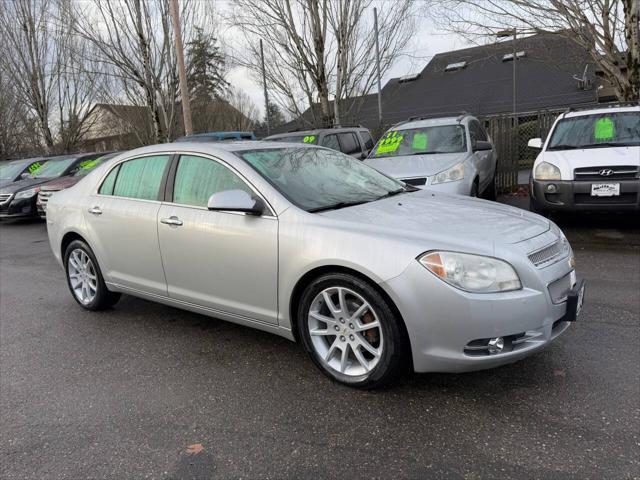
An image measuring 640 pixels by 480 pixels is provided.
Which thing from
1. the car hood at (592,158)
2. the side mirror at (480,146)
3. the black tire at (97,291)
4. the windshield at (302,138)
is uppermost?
the windshield at (302,138)

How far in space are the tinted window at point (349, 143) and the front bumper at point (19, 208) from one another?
746cm

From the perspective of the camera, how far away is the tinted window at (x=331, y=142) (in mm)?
9336

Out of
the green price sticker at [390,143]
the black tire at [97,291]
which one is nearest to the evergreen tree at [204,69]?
the green price sticker at [390,143]

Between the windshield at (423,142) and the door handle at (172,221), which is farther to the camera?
the windshield at (423,142)

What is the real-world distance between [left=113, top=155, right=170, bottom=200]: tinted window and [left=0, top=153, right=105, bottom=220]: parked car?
8.60 metres

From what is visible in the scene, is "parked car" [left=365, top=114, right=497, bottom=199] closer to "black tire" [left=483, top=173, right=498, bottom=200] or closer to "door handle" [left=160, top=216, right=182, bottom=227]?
"black tire" [left=483, top=173, right=498, bottom=200]

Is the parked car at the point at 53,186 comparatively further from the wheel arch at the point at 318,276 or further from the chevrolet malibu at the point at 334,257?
the wheel arch at the point at 318,276

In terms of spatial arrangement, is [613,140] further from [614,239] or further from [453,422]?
[453,422]

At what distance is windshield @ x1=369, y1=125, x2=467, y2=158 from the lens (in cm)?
808

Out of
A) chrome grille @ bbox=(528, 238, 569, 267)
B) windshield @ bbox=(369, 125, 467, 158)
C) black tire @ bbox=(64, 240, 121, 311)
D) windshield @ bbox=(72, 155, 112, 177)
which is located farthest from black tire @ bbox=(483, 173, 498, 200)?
windshield @ bbox=(72, 155, 112, 177)

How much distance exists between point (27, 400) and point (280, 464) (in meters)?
1.83

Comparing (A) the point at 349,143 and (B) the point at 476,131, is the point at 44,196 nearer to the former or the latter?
(A) the point at 349,143

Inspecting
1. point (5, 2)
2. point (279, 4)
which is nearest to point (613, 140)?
point (279, 4)

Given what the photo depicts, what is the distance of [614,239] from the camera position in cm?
650
